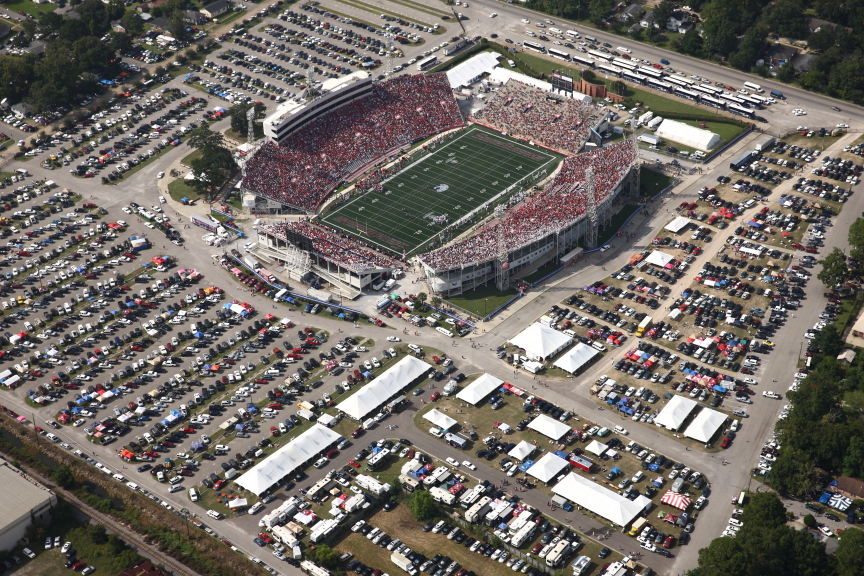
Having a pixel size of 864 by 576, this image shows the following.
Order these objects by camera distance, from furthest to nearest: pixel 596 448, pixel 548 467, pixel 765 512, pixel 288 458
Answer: pixel 596 448 → pixel 288 458 → pixel 548 467 → pixel 765 512

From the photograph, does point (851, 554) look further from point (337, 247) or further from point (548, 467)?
point (337, 247)

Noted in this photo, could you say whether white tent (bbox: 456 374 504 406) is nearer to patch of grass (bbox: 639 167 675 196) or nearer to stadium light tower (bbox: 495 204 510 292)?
stadium light tower (bbox: 495 204 510 292)

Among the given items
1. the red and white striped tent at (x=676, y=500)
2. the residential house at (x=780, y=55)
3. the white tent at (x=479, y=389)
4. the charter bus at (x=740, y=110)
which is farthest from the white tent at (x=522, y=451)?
the residential house at (x=780, y=55)

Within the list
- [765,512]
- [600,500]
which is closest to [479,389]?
[600,500]

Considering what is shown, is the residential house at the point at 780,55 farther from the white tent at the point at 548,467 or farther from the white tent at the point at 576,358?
the white tent at the point at 548,467

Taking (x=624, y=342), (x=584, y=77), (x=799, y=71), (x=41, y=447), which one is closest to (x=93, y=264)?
(x=41, y=447)

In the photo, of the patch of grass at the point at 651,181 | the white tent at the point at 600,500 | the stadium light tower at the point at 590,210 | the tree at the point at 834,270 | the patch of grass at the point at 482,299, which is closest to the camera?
the white tent at the point at 600,500

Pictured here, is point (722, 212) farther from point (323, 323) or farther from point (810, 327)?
point (323, 323)
